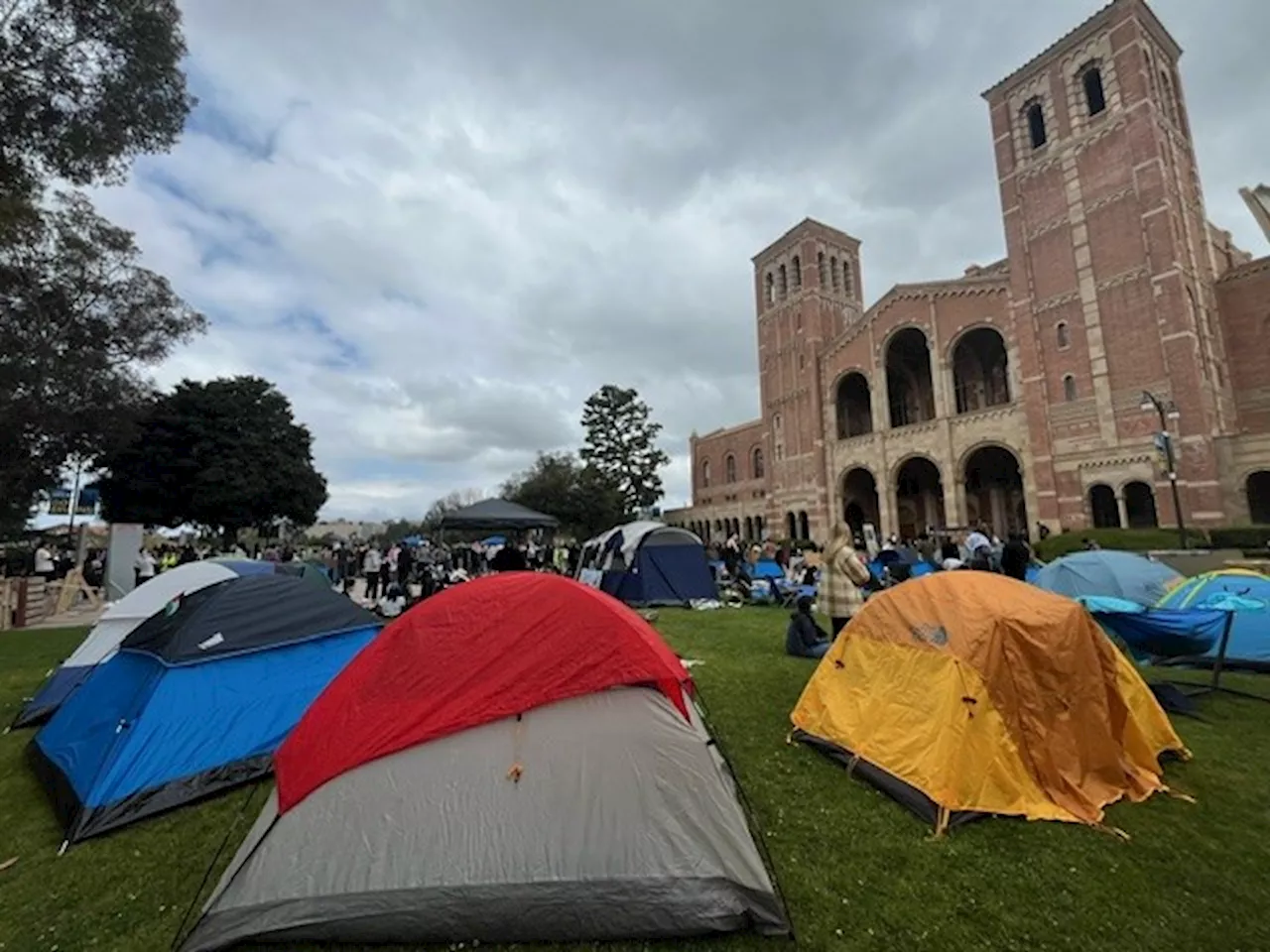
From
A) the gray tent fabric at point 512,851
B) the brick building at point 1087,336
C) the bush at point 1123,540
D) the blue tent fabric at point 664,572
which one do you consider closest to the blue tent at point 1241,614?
the gray tent fabric at point 512,851

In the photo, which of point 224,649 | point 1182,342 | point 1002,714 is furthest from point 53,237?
point 1182,342

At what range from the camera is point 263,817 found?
8.34 ft

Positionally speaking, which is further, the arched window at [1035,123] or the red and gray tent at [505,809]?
the arched window at [1035,123]

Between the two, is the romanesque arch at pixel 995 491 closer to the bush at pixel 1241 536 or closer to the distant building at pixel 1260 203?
the bush at pixel 1241 536

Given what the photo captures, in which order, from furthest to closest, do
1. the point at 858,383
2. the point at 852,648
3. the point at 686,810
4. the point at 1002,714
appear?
the point at 858,383
the point at 852,648
the point at 1002,714
the point at 686,810

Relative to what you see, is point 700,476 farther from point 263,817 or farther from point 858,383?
point 263,817

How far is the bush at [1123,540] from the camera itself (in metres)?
16.8

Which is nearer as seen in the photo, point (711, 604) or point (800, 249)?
point (711, 604)

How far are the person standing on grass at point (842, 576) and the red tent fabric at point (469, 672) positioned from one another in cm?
344

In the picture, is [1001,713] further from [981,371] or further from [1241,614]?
[981,371]

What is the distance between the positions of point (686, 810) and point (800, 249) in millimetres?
34980

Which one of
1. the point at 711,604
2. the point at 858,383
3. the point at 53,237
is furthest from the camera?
the point at 858,383

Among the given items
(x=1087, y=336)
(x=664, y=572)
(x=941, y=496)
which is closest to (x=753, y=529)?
(x=941, y=496)

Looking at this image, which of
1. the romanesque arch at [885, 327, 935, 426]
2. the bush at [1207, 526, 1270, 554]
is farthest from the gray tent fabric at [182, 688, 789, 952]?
the romanesque arch at [885, 327, 935, 426]
